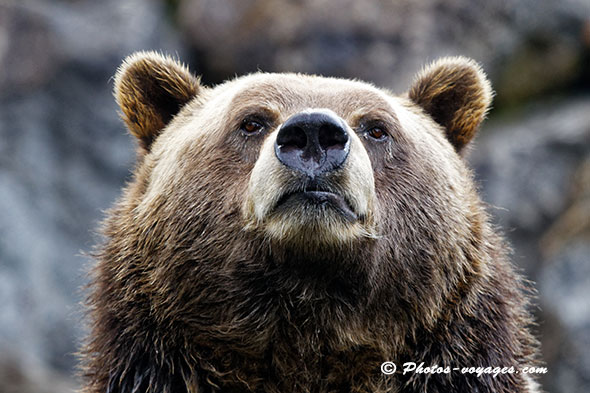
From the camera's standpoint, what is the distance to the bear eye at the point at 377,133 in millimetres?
5168

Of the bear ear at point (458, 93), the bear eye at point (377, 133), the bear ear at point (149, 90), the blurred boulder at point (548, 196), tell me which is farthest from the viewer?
the blurred boulder at point (548, 196)

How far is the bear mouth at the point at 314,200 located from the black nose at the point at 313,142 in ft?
0.35

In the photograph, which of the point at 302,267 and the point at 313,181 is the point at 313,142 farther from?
the point at 302,267

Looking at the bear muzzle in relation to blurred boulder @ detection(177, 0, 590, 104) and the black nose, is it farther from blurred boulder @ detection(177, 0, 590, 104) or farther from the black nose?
blurred boulder @ detection(177, 0, 590, 104)

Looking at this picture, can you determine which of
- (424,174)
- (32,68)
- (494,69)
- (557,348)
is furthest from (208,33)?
(424,174)

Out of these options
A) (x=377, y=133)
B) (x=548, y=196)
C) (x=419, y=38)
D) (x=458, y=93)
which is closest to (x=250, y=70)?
(x=419, y=38)

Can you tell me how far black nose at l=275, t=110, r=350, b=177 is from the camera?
4254 millimetres

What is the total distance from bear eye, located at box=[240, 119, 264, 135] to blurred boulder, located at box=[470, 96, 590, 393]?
739 cm

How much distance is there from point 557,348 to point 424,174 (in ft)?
22.4

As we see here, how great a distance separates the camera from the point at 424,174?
17.3 feet

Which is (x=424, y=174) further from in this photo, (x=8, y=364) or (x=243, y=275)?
(x=8, y=364)

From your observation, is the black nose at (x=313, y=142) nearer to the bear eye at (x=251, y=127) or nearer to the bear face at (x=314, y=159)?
the bear face at (x=314, y=159)
